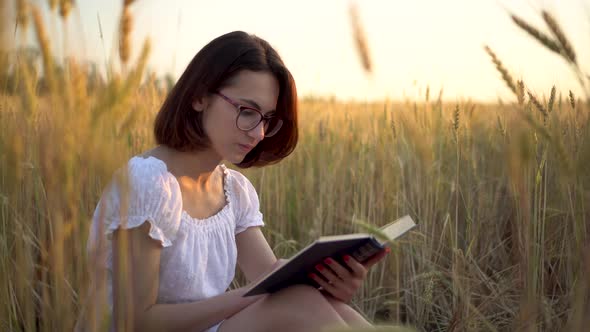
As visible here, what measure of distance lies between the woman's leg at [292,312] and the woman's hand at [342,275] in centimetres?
4

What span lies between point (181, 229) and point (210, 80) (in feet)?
1.12

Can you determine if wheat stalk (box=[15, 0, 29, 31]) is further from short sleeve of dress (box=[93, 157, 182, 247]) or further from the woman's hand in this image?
the woman's hand

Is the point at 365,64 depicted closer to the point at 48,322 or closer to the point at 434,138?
the point at 434,138

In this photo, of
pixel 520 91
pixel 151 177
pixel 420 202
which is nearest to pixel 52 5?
pixel 151 177

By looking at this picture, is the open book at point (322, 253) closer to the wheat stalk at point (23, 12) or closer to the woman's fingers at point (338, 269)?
the woman's fingers at point (338, 269)

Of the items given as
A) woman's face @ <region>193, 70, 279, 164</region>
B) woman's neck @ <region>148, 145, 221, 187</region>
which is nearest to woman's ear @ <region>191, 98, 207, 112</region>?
woman's face @ <region>193, 70, 279, 164</region>

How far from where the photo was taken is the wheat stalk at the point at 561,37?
3.23 feet

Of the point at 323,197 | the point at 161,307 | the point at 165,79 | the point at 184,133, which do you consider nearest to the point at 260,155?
the point at 184,133

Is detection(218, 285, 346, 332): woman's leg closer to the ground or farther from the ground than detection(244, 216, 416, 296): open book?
closer to the ground

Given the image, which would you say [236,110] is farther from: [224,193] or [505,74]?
[505,74]

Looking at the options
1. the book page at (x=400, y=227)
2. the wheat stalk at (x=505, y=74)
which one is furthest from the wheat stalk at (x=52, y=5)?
the wheat stalk at (x=505, y=74)

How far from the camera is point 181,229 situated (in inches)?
58.8

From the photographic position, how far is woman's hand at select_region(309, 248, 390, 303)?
1.33 metres

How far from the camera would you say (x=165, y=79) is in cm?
260
